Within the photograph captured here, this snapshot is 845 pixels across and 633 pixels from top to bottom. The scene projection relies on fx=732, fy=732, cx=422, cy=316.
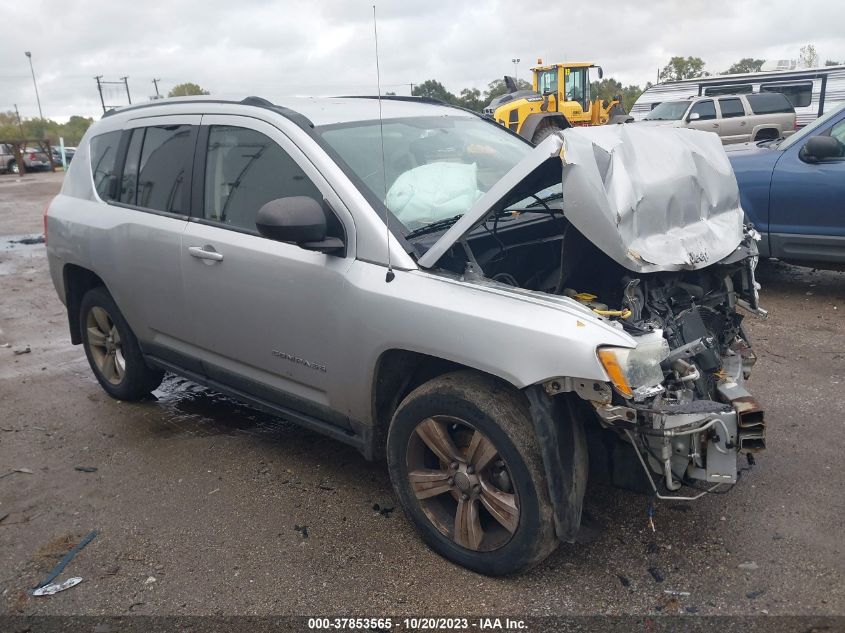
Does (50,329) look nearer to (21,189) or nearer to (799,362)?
(799,362)

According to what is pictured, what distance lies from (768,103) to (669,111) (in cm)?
241

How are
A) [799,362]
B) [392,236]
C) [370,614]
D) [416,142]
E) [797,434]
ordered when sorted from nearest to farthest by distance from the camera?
[370,614]
[392,236]
[416,142]
[797,434]
[799,362]

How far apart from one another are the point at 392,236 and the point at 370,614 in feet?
4.94

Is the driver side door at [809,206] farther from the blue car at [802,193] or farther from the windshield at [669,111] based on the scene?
the windshield at [669,111]

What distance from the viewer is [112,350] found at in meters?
4.97

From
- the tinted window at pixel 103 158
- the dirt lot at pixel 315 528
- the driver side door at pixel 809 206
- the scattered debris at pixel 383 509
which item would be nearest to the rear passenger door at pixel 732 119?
the driver side door at pixel 809 206

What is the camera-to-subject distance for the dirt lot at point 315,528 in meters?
2.84

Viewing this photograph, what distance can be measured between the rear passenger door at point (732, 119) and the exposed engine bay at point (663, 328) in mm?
16522

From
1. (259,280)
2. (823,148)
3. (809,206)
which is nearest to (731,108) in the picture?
(823,148)

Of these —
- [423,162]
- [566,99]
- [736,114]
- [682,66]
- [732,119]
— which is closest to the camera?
[423,162]

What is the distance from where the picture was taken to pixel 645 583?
2863mm

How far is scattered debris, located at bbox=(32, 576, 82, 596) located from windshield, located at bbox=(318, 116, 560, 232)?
205 cm

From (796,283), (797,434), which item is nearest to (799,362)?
(797,434)

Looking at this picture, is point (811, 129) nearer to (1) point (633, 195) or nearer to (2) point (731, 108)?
(1) point (633, 195)
